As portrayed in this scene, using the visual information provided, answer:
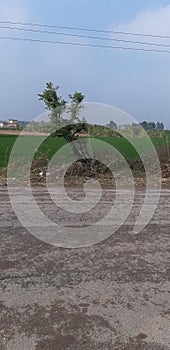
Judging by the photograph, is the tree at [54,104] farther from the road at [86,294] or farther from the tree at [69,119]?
the road at [86,294]

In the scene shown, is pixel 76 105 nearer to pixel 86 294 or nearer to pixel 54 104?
pixel 54 104

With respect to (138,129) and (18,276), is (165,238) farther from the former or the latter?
(138,129)

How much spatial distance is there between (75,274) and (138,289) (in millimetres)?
552

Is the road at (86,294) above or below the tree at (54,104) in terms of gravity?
below

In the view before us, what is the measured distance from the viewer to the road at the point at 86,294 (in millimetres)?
1686

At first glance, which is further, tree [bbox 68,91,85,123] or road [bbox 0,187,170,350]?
tree [bbox 68,91,85,123]

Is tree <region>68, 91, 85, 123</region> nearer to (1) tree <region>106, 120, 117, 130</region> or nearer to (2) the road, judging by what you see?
(1) tree <region>106, 120, 117, 130</region>

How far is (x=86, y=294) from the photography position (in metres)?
2.11

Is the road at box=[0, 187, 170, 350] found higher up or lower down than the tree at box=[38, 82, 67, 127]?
lower down

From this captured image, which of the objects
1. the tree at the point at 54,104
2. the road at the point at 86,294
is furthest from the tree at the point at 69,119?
the road at the point at 86,294

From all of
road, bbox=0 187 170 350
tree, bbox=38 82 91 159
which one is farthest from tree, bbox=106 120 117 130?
road, bbox=0 187 170 350

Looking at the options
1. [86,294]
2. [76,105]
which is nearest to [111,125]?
[76,105]

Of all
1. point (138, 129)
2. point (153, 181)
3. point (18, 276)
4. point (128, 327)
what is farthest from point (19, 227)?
point (138, 129)

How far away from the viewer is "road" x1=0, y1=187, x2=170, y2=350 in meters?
1.69
